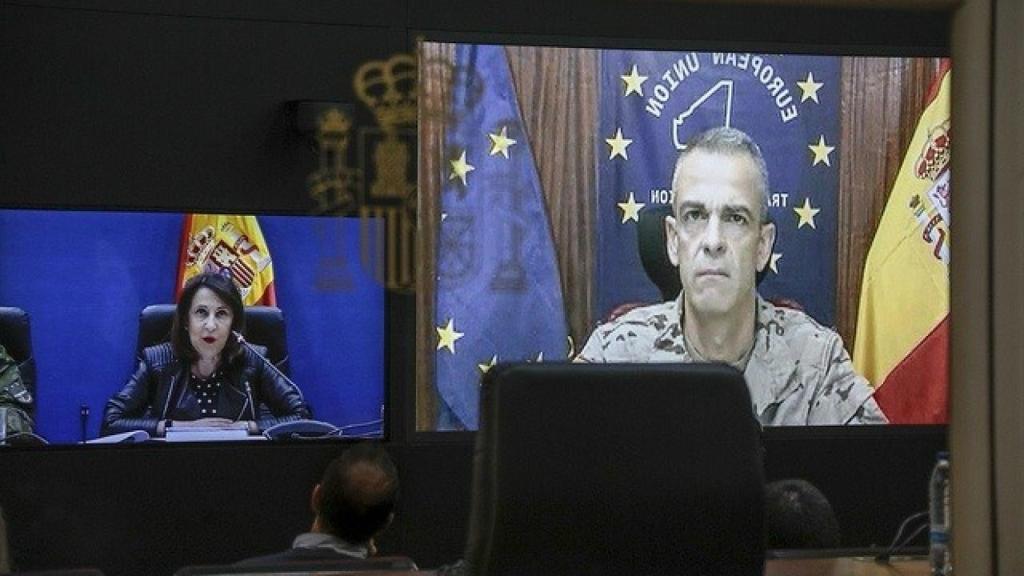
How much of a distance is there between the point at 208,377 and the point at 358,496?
8.57ft

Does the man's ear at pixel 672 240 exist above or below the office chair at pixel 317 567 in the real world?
above

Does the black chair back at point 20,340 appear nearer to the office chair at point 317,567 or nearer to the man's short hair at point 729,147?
the man's short hair at point 729,147

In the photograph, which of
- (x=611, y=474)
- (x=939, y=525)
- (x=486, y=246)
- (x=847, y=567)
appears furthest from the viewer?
(x=486, y=246)

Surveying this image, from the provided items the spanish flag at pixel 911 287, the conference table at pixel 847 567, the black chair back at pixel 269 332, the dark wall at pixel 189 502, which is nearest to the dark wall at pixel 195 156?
the dark wall at pixel 189 502

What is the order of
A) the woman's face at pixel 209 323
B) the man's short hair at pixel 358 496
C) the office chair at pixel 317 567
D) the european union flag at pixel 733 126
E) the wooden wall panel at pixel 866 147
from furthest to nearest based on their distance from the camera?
the wooden wall panel at pixel 866 147, the european union flag at pixel 733 126, the woman's face at pixel 209 323, the man's short hair at pixel 358 496, the office chair at pixel 317 567

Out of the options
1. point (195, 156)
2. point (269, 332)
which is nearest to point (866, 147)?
point (269, 332)

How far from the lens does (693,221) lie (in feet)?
21.8

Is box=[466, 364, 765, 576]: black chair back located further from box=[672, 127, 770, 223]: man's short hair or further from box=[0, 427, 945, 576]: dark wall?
box=[672, 127, 770, 223]: man's short hair

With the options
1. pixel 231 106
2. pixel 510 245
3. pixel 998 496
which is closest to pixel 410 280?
pixel 510 245

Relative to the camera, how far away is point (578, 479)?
7.13 ft

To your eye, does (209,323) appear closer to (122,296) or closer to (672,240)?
(122,296)

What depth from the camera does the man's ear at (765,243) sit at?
6.68m

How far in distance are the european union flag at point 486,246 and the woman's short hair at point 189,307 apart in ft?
2.53

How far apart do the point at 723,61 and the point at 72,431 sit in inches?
114
